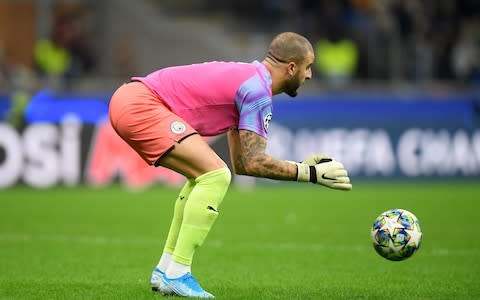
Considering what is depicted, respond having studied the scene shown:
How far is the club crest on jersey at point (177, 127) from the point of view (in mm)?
7398

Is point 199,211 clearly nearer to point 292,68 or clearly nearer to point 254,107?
point 254,107

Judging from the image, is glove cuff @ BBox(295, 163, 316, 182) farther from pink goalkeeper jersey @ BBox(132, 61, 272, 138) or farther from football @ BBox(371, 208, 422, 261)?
football @ BBox(371, 208, 422, 261)

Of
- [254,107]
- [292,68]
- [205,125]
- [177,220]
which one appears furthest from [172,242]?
[292,68]

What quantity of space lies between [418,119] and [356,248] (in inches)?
381

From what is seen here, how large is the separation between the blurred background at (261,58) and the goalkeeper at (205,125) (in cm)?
1131

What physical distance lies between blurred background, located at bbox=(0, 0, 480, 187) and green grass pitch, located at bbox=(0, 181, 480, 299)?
84 centimetres

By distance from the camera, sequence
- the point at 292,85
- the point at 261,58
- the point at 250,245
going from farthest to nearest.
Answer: the point at 261,58
the point at 250,245
the point at 292,85

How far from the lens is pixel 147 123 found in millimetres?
7441

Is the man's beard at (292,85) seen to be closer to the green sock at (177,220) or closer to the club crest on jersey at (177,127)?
the club crest on jersey at (177,127)

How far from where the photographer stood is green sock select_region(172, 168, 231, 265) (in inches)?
289

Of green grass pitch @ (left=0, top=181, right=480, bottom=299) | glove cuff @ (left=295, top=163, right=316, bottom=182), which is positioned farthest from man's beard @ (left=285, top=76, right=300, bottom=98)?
green grass pitch @ (left=0, top=181, right=480, bottom=299)

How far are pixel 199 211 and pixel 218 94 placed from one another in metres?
0.87

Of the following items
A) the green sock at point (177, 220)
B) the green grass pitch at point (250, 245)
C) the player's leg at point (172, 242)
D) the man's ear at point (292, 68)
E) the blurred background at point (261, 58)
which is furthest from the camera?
the blurred background at point (261, 58)

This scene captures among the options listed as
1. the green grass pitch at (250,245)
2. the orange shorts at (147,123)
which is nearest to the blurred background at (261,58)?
the green grass pitch at (250,245)
